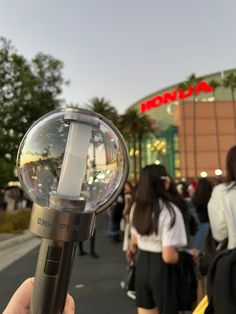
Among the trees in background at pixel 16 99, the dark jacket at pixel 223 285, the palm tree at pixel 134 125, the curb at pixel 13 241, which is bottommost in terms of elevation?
the curb at pixel 13 241

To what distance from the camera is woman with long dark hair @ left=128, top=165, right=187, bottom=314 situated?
9.12ft

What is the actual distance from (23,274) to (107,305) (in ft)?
7.08

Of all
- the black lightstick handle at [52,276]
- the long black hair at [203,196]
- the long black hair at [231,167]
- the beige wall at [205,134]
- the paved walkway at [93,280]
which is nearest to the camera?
the black lightstick handle at [52,276]

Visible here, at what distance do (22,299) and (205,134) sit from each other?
4922 centimetres

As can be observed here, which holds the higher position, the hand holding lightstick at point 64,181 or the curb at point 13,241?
the hand holding lightstick at point 64,181

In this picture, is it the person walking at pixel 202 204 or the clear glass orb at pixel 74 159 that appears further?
the person walking at pixel 202 204

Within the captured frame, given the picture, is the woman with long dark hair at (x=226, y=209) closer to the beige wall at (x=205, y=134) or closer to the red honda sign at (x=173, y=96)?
the red honda sign at (x=173, y=96)

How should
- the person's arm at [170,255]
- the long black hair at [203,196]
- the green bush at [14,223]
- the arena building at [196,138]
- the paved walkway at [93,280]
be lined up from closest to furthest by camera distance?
the person's arm at [170,255] → the paved walkway at [93,280] → the long black hair at [203,196] → the green bush at [14,223] → the arena building at [196,138]

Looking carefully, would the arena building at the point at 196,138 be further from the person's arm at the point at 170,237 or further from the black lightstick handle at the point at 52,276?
the black lightstick handle at the point at 52,276

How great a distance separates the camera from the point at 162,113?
53750 millimetres

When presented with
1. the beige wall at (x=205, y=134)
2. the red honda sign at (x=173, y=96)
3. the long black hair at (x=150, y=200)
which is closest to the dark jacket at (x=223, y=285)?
the long black hair at (x=150, y=200)

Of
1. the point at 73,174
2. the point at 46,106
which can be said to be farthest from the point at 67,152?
the point at 46,106

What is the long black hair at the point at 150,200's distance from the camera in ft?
9.34

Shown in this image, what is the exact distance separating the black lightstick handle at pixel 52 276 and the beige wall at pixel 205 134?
46979 mm
